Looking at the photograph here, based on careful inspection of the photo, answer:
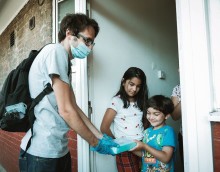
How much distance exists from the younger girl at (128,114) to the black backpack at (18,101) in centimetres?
92

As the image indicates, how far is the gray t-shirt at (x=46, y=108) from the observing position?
4.53ft

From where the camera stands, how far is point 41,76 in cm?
140

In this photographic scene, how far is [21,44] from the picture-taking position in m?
4.39

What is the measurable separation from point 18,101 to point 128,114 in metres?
1.10

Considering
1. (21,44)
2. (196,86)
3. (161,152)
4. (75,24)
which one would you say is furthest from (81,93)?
(21,44)

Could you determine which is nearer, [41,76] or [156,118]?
[41,76]

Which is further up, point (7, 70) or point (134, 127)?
point (7, 70)

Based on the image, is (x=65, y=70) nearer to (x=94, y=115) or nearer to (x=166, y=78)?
(x=94, y=115)

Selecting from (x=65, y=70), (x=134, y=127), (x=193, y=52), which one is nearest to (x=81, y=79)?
(x=134, y=127)

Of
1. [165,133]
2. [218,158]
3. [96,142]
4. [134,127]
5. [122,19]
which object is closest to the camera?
[218,158]

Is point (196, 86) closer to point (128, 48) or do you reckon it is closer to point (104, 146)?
point (104, 146)

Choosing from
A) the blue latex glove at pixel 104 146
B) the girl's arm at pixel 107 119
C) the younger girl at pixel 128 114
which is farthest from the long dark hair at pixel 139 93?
the blue latex glove at pixel 104 146

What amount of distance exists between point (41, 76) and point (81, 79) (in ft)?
2.89

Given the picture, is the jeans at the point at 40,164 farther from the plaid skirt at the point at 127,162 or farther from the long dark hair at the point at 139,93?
the long dark hair at the point at 139,93
